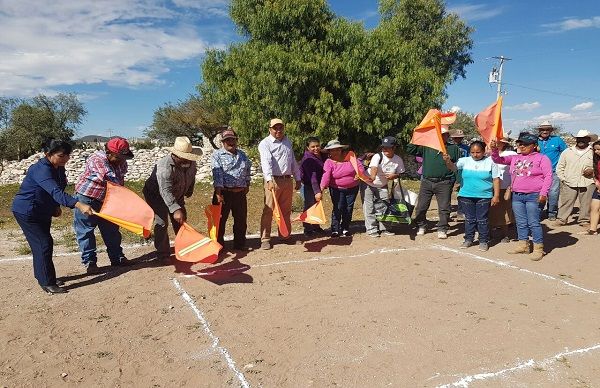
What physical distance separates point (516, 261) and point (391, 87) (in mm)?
9167

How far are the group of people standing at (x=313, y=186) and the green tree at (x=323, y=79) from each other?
20.5 feet

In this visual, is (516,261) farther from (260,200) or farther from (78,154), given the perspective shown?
(78,154)

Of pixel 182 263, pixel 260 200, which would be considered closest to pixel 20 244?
pixel 182 263

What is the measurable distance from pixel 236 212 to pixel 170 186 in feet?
4.50

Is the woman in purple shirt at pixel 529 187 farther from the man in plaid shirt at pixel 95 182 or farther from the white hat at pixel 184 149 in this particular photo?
the man in plaid shirt at pixel 95 182

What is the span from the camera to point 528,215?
6.94 metres

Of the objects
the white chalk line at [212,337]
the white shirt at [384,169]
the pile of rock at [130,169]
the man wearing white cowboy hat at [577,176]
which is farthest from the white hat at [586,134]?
the pile of rock at [130,169]

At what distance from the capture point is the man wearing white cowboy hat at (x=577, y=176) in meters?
8.83

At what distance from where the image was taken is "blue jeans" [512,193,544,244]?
6.82m

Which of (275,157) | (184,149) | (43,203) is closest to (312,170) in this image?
(275,157)

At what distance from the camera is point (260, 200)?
14.8 metres

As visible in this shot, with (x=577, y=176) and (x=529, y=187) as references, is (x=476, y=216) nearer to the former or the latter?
(x=529, y=187)

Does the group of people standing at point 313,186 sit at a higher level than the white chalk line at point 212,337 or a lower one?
higher

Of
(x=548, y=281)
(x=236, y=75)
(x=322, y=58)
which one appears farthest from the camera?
(x=236, y=75)
